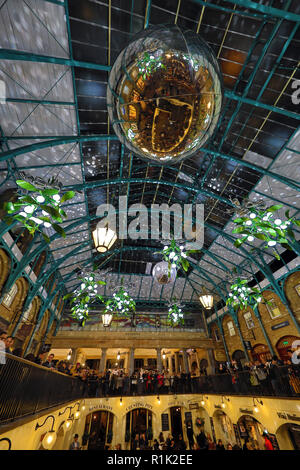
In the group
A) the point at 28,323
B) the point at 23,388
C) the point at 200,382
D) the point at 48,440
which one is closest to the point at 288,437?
the point at 200,382

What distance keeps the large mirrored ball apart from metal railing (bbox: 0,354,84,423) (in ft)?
13.3

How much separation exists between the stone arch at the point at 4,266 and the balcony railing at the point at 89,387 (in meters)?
5.12

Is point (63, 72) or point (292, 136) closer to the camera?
point (63, 72)

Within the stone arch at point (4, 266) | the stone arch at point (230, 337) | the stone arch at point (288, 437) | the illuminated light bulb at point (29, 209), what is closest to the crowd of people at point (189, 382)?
the stone arch at point (288, 437)

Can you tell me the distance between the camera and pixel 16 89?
532 centimetres

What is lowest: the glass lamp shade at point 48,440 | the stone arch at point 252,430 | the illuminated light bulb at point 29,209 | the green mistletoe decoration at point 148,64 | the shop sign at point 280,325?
the stone arch at point 252,430

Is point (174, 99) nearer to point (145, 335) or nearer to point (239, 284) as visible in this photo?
point (239, 284)

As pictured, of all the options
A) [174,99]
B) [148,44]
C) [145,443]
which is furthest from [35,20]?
[145,443]

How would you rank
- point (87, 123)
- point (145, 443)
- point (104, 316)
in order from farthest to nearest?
1. point (145, 443)
2. point (104, 316)
3. point (87, 123)

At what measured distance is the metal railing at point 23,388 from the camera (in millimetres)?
3211

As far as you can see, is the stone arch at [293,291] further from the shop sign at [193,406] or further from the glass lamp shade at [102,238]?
the glass lamp shade at [102,238]

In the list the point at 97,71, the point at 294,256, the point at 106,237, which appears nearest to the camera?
the point at 106,237

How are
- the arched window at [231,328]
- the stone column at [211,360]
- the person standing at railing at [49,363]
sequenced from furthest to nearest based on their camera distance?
the stone column at [211,360], the arched window at [231,328], the person standing at railing at [49,363]

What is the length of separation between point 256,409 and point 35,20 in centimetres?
1527
